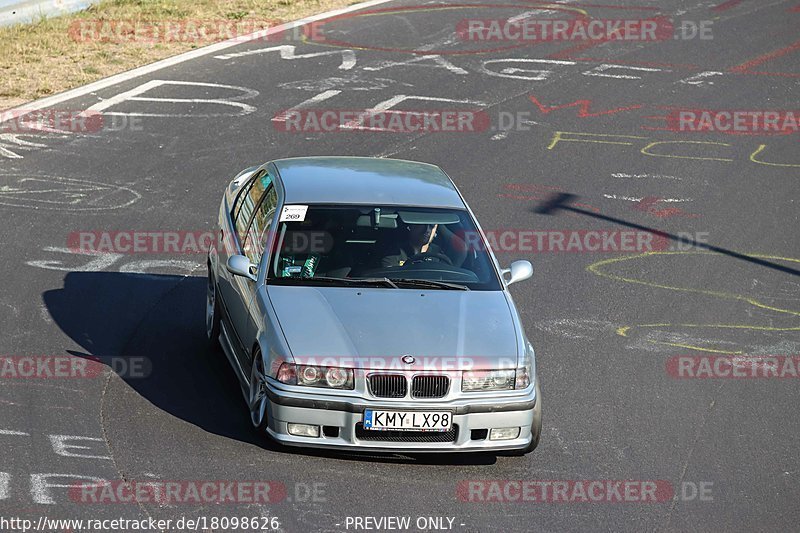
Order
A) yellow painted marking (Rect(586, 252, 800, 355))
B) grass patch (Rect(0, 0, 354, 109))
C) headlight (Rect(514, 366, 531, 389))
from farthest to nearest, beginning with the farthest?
grass patch (Rect(0, 0, 354, 109))
yellow painted marking (Rect(586, 252, 800, 355))
headlight (Rect(514, 366, 531, 389))

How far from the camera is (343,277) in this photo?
8.75 m

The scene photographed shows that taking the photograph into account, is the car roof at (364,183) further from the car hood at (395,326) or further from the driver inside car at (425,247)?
the car hood at (395,326)

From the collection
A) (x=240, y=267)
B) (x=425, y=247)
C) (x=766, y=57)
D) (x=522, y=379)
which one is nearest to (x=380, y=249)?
(x=425, y=247)

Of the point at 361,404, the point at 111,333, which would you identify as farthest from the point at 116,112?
the point at 361,404

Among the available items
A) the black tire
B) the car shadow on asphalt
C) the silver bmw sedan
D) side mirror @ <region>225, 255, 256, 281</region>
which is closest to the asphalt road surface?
the car shadow on asphalt

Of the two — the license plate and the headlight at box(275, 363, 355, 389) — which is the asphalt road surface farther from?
the headlight at box(275, 363, 355, 389)

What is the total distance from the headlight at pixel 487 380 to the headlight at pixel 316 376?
72 centimetres

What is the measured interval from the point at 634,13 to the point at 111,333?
1765 cm

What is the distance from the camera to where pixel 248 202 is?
1020cm

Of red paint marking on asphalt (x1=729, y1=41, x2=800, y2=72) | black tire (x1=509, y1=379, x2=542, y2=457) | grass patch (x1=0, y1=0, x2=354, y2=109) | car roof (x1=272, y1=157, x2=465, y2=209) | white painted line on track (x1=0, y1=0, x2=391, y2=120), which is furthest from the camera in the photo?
red paint marking on asphalt (x1=729, y1=41, x2=800, y2=72)

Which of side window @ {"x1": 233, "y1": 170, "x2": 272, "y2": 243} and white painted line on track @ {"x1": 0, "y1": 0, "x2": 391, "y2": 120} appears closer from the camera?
side window @ {"x1": 233, "y1": 170, "x2": 272, "y2": 243}

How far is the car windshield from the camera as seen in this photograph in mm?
8789

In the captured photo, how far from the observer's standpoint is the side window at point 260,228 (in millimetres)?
9180

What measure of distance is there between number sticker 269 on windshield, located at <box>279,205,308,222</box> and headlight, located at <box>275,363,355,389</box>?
1559 mm
